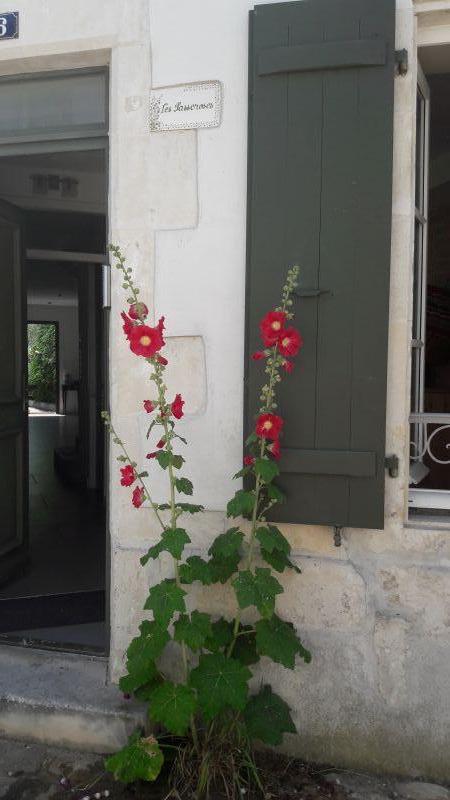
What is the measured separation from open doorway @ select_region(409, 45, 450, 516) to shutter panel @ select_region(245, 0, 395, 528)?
31 centimetres

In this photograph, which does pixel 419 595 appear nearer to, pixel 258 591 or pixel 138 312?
pixel 258 591

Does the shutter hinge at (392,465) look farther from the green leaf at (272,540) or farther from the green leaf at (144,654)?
the green leaf at (144,654)

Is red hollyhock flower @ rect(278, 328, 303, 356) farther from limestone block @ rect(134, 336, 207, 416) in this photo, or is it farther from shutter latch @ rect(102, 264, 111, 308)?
shutter latch @ rect(102, 264, 111, 308)

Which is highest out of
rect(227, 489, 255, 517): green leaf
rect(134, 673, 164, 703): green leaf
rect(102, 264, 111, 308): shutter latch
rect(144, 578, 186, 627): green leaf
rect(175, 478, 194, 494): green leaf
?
rect(102, 264, 111, 308): shutter latch

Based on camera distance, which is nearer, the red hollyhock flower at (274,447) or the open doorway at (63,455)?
the red hollyhock flower at (274,447)

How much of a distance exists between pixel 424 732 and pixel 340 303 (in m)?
1.68

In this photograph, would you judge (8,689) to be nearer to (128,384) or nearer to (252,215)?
(128,384)

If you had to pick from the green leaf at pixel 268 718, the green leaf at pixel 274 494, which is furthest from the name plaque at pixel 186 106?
the green leaf at pixel 268 718

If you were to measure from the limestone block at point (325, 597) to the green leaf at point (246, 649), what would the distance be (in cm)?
18

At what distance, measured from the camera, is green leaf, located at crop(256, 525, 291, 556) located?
2334 millimetres

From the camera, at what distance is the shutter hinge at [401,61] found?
2467 millimetres

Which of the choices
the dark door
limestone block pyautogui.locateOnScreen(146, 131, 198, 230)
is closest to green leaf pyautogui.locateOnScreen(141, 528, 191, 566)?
limestone block pyautogui.locateOnScreen(146, 131, 198, 230)

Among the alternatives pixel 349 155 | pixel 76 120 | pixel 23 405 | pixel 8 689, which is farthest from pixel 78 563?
pixel 349 155

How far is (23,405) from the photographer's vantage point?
440 cm
